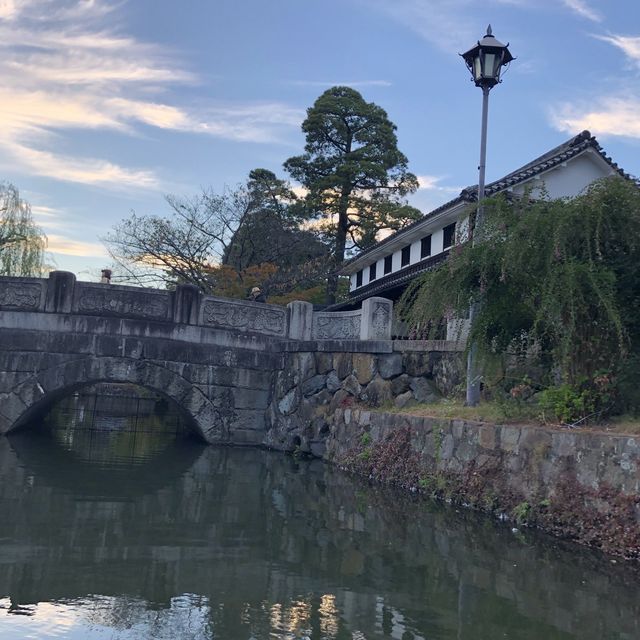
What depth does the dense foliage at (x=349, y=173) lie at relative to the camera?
32062mm

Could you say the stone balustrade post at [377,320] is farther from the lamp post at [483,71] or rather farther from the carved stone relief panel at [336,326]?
the lamp post at [483,71]

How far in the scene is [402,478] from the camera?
1083 cm

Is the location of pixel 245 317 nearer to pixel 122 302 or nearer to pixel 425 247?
pixel 122 302

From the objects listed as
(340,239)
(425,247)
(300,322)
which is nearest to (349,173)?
(340,239)

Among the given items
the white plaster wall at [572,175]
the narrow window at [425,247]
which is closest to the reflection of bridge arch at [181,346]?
the narrow window at [425,247]

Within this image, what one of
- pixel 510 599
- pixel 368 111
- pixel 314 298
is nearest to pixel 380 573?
pixel 510 599

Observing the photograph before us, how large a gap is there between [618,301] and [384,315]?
637 centimetres

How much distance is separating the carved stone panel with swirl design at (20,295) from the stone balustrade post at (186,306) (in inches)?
108

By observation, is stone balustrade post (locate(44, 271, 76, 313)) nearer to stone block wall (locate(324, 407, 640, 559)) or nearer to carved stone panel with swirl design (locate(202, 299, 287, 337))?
carved stone panel with swirl design (locate(202, 299, 287, 337))

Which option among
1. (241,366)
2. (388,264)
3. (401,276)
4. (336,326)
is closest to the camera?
(336,326)

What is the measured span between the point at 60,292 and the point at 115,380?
2.16m

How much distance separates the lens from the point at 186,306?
50.0 ft

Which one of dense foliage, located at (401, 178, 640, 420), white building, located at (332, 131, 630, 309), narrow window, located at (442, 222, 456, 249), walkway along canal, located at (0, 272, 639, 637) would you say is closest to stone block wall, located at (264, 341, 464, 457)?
walkway along canal, located at (0, 272, 639, 637)

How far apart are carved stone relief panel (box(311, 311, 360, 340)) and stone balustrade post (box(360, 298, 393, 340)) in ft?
1.59
